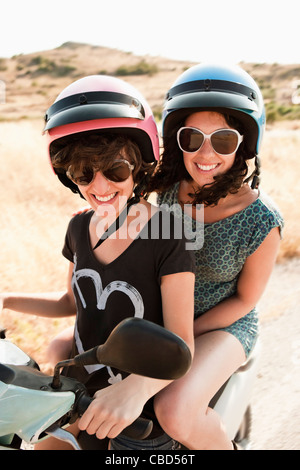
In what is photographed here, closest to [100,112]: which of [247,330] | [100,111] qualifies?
[100,111]

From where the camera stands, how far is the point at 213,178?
2496mm

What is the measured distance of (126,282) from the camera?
5.84 feet

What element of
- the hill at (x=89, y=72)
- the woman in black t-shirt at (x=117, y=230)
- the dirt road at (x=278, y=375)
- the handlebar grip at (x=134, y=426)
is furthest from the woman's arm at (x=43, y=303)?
the hill at (x=89, y=72)

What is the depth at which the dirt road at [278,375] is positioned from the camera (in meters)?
3.01

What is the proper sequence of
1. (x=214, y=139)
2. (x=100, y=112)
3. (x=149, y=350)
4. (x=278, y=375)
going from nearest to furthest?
(x=149, y=350) → (x=100, y=112) → (x=214, y=139) → (x=278, y=375)

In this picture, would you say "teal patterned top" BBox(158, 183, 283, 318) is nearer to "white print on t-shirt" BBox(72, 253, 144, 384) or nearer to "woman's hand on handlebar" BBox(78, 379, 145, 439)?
"white print on t-shirt" BBox(72, 253, 144, 384)

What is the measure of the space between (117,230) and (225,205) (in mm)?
831

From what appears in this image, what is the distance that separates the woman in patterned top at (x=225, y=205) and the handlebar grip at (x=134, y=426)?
0.84 m

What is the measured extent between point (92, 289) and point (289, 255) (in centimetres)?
467
